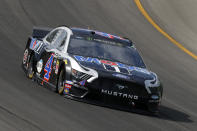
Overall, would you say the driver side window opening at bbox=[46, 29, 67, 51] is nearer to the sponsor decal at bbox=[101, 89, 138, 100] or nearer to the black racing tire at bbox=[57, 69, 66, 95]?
the black racing tire at bbox=[57, 69, 66, 95]

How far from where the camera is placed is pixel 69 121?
8.65 m

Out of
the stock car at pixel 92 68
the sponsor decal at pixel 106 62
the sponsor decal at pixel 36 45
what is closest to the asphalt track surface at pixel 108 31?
the stock car at pixel 92 68

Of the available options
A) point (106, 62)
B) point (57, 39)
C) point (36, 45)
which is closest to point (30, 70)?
point (36, 45)

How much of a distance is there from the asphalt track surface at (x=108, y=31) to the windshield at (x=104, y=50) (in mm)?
1026

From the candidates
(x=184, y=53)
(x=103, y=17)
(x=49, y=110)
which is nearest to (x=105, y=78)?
(x=49, y=110)

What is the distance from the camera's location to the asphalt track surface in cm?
889

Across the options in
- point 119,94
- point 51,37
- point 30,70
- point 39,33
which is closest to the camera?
point 119,94

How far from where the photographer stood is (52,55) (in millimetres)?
11570

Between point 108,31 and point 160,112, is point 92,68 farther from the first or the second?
point 108,31

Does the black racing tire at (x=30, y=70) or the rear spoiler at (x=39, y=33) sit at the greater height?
the rear spoiler at (x=39, y=33)

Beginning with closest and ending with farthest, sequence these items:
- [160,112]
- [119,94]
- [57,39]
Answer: [119,94] < [160,112] < [57,39]

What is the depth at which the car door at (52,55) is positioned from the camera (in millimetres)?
11234

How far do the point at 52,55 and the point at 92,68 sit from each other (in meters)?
1.51

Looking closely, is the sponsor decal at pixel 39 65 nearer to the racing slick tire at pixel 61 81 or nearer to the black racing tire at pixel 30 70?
the black racing tire at pixel 30 70
